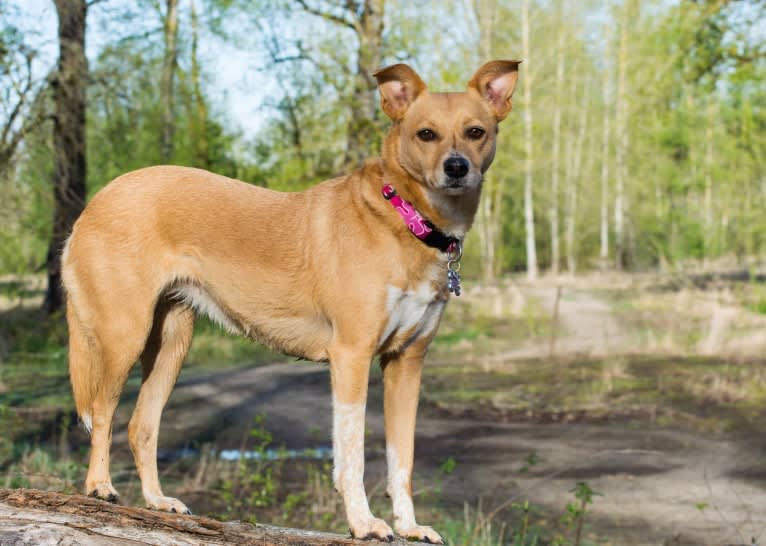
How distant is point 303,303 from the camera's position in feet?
13.4

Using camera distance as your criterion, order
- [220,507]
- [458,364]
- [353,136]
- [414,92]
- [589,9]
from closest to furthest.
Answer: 1. [414,92]
2. [220,507]
3. [353,136]
4. [458,364]
5. [589,9]

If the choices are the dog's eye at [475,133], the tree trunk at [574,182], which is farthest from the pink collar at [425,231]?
the tree trunk at [574,182]

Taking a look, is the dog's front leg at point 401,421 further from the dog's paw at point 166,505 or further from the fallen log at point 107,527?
the dog's paw at point 166,505

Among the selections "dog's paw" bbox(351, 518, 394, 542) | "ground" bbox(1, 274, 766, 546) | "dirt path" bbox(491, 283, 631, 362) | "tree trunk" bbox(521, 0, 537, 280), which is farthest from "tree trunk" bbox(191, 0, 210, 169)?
"tree trunk" bbox(521, 0, 537, 280)

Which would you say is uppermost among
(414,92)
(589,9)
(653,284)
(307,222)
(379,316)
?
(589,9)

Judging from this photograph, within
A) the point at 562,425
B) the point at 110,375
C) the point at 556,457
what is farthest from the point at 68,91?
the point at 562,425

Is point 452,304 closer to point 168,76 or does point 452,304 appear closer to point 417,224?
point 168,76

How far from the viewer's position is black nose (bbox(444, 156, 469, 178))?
3.66 metres

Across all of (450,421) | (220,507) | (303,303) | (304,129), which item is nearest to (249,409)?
(450,421)

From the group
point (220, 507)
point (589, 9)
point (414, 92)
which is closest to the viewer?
point (414, 92)

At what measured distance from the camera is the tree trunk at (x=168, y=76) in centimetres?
1206

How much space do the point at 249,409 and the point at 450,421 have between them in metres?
2.46

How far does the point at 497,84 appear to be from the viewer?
4.12 meters

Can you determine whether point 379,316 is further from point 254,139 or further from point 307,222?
point 254,139
